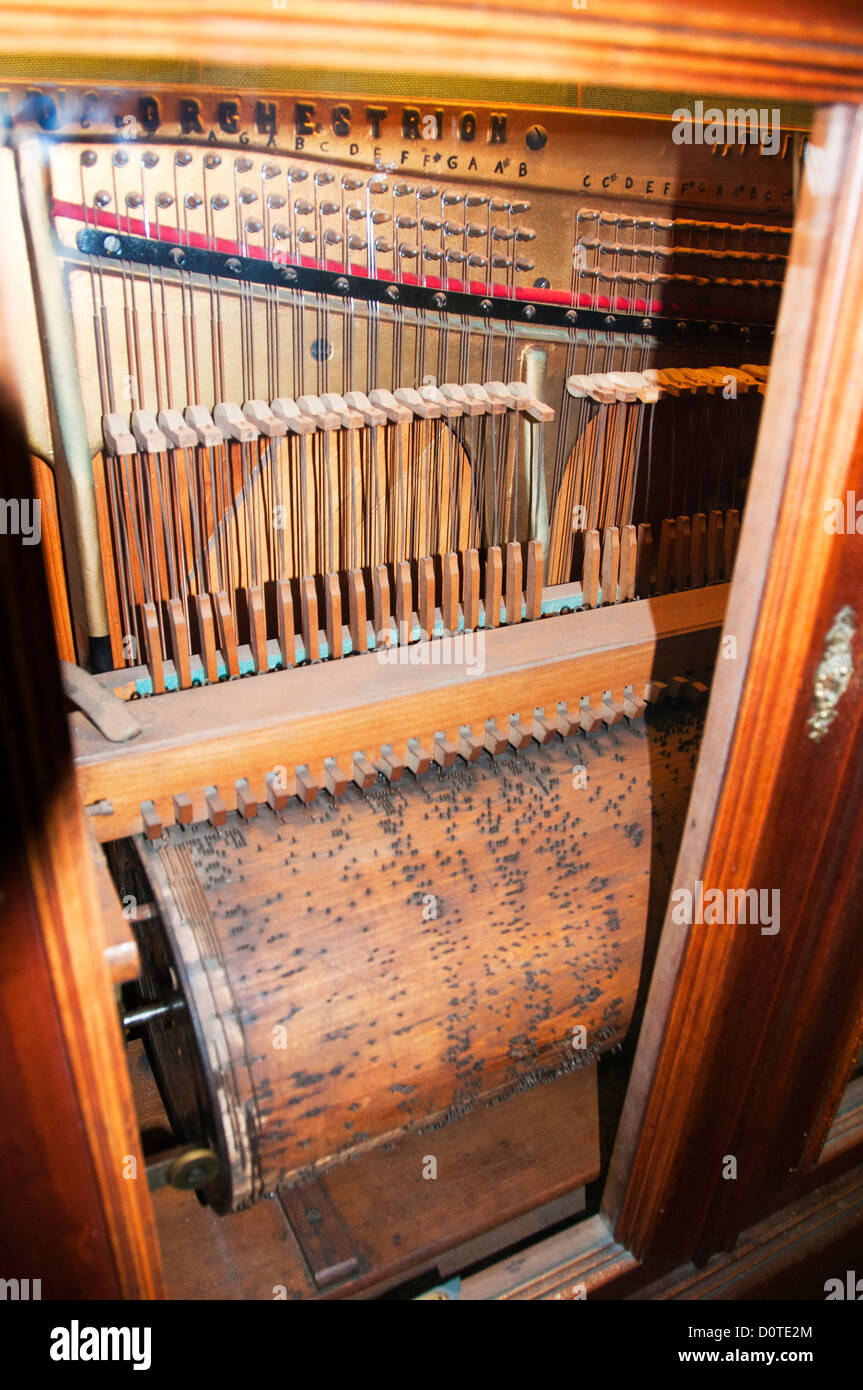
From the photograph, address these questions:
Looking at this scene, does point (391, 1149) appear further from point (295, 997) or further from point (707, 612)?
point (707, 612)

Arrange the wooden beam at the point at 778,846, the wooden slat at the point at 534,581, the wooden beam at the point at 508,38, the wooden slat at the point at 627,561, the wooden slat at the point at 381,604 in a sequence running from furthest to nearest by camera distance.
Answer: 1. the wooden slat at the point at 627,561
2. the wooden slat at the point at 534,581
3. the wooden slat at the point at 381,604
4. the wooden beam at the point at 778,846
5. the wooden beam at the point at 508,38

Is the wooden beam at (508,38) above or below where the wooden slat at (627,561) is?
above

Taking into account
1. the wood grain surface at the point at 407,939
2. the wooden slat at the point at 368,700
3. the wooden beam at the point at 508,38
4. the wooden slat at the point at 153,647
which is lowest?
the wood grain surface at the point at 407,939

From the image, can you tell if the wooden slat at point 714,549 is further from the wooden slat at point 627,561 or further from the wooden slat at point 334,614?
the wooden slat at point 334,614

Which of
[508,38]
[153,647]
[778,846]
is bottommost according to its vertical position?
[778,846]

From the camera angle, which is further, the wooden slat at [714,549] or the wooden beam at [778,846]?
the wooden slat at [714,549]

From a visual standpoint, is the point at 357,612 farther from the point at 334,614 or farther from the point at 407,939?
the point at 407,939

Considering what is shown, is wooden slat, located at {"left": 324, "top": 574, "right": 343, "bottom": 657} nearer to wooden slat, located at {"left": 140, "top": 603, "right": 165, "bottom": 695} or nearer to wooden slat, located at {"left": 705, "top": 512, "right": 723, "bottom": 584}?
wooden slat, located at {"left": 140, "top": 603, "right": 165, "bottom": 695}

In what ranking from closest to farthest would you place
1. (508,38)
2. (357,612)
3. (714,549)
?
(508,38), (357,612), (714,549)

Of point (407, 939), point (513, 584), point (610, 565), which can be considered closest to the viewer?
point (407, 939)

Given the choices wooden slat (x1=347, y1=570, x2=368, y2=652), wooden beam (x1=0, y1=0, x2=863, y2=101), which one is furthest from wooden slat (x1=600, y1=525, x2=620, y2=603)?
wooden beam (x1=0, y1=0, x2=863, y2=101)

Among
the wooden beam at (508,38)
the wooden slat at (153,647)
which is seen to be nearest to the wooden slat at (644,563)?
the wooden slat at (153,647)

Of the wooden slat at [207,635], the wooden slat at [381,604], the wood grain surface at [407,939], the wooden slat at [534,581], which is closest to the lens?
the wood grain surface at [407,939]

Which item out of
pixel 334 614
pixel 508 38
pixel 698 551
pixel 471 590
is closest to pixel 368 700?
pixel 334 614
